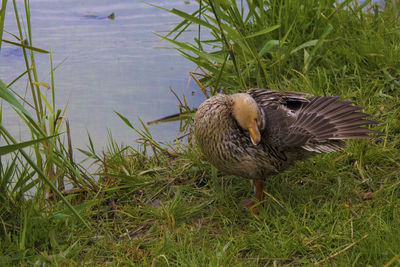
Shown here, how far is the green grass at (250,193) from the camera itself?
253 centimetres

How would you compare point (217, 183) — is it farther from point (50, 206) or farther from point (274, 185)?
point (50, 206)

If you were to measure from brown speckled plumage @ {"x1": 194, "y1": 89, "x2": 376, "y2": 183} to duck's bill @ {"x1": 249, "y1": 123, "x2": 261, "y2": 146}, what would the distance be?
0.24 feet

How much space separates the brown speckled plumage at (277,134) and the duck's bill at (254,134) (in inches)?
2.9

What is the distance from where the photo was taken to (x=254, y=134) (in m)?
2.72

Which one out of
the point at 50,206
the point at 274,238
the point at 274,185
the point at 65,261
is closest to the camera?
the point at 65,261

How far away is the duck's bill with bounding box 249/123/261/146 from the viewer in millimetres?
2682

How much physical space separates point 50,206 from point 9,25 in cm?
222

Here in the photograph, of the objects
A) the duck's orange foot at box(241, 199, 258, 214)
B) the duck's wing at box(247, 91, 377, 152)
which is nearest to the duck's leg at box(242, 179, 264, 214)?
the duck's orange foot at box(241, 199, 258, 214)

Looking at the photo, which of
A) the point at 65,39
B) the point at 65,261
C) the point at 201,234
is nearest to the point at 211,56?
the point at 65,39

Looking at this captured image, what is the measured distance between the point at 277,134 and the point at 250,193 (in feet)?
1.84

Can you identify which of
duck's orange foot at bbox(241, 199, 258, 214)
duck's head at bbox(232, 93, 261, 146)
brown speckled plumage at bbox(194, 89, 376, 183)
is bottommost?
duck's orange foot at bbox(241, 199, 258, 214)

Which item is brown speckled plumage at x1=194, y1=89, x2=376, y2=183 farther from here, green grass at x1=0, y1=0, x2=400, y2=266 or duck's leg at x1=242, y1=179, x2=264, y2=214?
green grass at x1=0, y1=0, x2=400, y2=266

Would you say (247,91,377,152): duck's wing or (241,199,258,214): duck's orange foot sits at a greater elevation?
(247,91,377,152): duck's wing

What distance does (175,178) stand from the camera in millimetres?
3375
